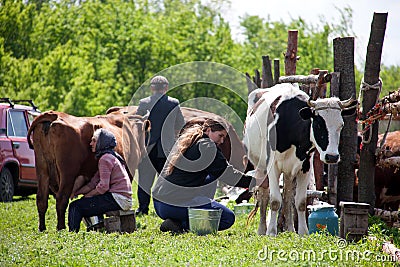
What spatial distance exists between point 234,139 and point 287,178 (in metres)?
2.05

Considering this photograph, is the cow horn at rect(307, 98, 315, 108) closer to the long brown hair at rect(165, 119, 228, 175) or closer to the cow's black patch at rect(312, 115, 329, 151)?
the cow's black patch at rect(312, 115, 329, 151)

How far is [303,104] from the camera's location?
9.57 meters

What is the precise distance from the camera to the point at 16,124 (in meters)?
16.8

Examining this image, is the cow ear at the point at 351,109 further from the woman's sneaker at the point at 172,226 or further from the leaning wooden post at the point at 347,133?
the woman's sneaker at the point at 172,226

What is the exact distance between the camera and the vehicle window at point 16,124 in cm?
1658

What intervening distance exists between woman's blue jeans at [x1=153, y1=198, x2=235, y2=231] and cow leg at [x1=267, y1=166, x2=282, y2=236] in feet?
1.90

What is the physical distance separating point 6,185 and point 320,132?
9539 mm

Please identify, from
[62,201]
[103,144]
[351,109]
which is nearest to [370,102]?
[351,109]

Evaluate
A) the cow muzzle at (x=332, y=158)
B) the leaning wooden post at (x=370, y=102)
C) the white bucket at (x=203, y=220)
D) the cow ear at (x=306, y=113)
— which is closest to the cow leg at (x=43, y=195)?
the white bucket at (x=203, y=220)

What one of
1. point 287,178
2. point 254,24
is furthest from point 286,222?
point 254,24

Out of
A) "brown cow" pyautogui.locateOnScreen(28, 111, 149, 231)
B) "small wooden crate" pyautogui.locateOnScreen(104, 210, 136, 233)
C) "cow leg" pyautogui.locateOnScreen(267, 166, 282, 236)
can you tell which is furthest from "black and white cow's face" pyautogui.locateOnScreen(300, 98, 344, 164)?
"brown cow" pyautogui.locateOnScreen(28, 111, 149, 231)

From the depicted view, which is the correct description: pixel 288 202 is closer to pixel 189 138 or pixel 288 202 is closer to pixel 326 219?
pixel 326 219

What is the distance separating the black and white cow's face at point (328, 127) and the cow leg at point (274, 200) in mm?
918

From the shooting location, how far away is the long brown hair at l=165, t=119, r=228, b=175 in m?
9.27
